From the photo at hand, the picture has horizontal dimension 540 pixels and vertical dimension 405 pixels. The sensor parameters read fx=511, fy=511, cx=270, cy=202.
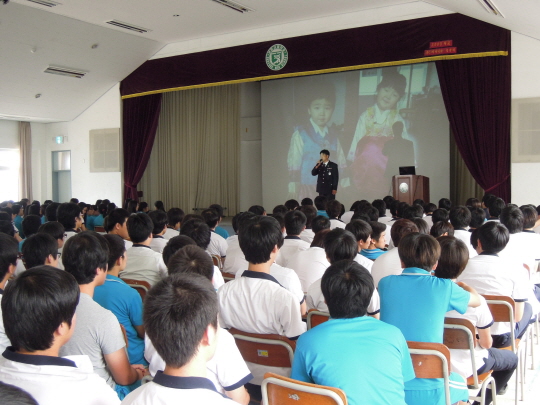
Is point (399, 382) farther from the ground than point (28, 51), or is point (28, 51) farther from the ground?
point (28, 51)

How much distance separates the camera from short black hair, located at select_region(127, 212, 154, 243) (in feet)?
11.1

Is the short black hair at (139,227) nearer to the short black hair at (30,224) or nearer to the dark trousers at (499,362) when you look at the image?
the short black hair at (30,224)

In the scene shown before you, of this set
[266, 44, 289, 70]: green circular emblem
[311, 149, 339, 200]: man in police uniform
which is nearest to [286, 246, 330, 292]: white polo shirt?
[311, 149, 339, 200]: man in police uniform

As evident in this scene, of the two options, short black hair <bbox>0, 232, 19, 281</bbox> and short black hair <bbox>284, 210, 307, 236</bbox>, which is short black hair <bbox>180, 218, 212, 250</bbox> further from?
short black hair <bbox>0, 232, 19, 281</bbox>

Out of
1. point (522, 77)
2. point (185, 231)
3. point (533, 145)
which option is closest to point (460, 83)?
point (522, 77)

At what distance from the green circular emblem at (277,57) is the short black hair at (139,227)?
6159mm

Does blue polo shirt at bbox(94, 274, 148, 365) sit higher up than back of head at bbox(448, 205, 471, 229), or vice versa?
back of head at bbox(448, 205, 471, 229)

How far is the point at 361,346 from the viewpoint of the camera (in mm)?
1595

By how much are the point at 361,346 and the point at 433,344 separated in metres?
0.46

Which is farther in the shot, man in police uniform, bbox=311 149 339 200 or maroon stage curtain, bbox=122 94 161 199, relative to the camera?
maroon stage curtain, bbox=122 94 161 199

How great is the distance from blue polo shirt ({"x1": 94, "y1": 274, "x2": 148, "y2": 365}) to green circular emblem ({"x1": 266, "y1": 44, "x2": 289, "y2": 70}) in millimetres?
7199

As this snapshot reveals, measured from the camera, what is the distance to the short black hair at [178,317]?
117 cm

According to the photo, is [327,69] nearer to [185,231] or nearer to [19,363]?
[185,231]

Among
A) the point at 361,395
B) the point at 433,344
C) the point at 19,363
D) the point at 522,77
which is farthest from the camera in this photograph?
the point at 522,77
